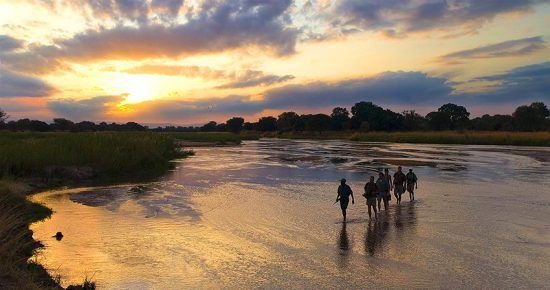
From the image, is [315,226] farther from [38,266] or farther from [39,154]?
[39,154]

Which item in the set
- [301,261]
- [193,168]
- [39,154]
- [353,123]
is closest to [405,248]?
[301,261]

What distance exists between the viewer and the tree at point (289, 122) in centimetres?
17588

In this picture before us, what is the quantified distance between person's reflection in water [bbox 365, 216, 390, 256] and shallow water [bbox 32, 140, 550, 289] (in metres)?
0.03

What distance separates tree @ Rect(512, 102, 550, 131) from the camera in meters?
123

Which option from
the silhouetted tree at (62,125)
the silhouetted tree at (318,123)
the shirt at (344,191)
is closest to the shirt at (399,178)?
the shirt at (344,191)

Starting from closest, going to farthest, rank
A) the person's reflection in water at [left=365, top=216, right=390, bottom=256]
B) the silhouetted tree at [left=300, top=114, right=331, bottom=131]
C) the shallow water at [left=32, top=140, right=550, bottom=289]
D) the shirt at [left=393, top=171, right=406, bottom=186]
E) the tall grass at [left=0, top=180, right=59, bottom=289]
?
1. the tall grass at [left=0, top=180, right=59, bottom=289]
2. the shallow water at [left=32, top=140, right=550, bottom=289]
3. the person's reflection in water at [left=365, top=216, right=390, bottom=256]
4. the shirt at [left=393, top=171, right=406, bottom=186]
5. the silhouetted tree at [left=300, top=114, right=331, bottom=131]

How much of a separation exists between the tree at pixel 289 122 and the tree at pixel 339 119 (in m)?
13.0

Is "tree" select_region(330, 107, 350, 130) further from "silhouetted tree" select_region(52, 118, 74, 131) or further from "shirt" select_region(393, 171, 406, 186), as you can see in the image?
"shirt" select_region(393, 171, 406, 186)

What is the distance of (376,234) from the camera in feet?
49.8

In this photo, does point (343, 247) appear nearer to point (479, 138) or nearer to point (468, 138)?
point (479, 138)

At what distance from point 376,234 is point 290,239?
2919 mm

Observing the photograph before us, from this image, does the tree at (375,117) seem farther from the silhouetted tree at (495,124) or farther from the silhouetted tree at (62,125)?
the silhouetted tree at (62,125)

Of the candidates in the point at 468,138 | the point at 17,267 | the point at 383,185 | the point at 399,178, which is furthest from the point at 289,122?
the point at 17,267

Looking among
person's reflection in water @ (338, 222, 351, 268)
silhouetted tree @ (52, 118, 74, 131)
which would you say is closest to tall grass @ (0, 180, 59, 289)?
person's reflection in water @ (338, 222, 351, 268)
